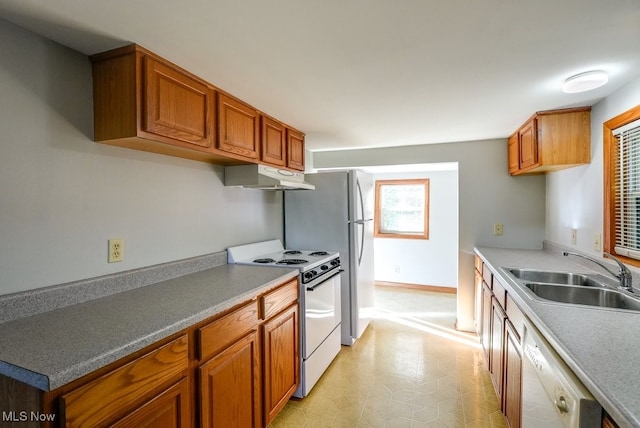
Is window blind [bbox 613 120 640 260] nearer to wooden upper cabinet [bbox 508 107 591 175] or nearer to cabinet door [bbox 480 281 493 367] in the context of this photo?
wooden upper cabinet [bbox 508 107 591 175]

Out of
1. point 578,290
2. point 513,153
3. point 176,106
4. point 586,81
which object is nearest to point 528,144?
point 513,153

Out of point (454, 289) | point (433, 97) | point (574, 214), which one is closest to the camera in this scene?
point (433, 97)

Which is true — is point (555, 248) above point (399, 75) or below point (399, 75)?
below

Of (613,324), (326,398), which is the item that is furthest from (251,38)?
(326,398)

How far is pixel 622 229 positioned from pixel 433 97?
139 centimetres

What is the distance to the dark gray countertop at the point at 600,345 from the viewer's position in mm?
751

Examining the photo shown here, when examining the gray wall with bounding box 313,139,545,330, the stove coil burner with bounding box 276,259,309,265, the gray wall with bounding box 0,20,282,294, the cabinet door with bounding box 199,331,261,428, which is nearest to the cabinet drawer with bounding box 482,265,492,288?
the gray wall with bounding box 313,139,545,330

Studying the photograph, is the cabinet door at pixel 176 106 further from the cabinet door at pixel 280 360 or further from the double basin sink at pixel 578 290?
the double basin sink at pixel 578 290

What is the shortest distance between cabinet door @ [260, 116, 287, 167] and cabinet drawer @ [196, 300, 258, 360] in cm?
120

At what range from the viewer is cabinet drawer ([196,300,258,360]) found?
133 centimetres

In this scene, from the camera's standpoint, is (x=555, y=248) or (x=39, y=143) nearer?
(x=39, y=143)

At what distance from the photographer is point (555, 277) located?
2.09m

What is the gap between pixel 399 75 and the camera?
1739mm

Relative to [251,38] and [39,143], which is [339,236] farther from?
[39,143]
